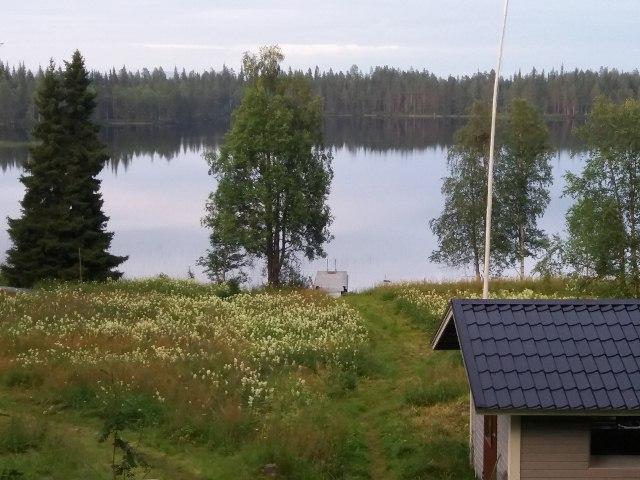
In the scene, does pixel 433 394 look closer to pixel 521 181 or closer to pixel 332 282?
pixel 332 282

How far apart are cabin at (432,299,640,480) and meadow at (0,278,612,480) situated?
9.48ft

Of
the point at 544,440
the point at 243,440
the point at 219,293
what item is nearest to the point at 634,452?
the point at 544,440

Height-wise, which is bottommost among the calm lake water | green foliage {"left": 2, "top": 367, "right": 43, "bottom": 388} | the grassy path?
the calm lake water

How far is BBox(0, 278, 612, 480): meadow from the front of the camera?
13.8 m

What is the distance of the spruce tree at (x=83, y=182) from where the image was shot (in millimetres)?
36094

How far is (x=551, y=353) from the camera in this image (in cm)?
1115

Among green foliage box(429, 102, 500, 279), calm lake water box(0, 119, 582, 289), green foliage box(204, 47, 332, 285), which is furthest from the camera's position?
calm lake water box(0, 119, 582, 289)

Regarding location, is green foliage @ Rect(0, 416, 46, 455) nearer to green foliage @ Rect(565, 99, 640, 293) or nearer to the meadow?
the meadow

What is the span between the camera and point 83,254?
118 ft

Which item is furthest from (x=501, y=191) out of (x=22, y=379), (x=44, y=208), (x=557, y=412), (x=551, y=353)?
A: (x=557, y=412)

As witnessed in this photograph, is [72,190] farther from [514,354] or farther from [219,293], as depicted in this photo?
[514,354]

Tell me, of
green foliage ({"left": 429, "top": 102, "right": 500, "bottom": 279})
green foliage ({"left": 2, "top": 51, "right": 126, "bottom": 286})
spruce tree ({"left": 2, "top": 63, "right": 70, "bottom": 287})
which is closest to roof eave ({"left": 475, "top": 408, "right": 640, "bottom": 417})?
green foliage ({"left": 2, "top": 51, "right": 126, "bottom": 286})

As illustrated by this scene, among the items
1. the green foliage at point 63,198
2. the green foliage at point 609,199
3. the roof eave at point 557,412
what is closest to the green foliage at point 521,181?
the green foliage at point 609,199

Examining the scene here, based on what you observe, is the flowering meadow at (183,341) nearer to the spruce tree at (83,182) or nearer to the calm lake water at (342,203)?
the spruce tree at (83,182)
